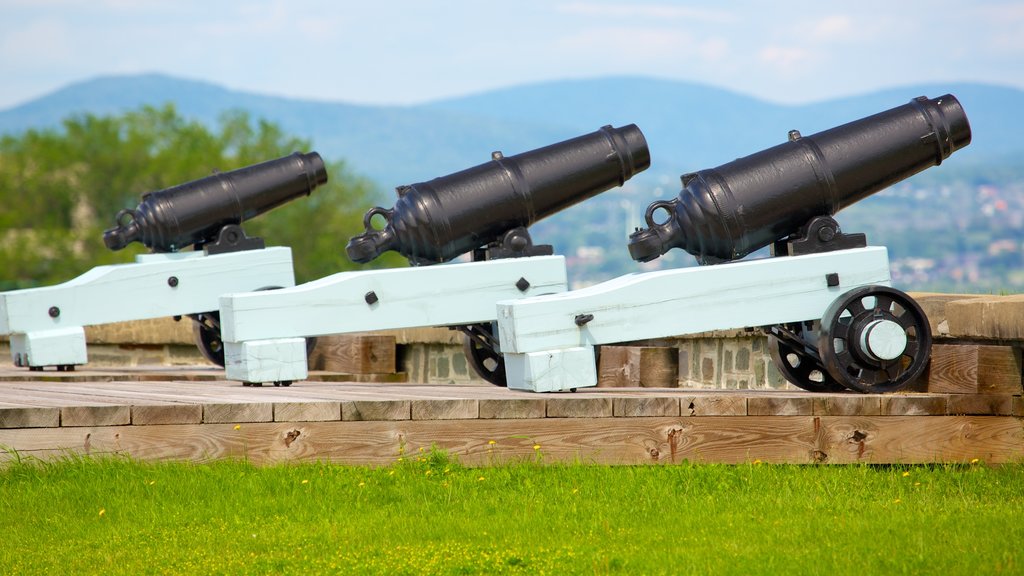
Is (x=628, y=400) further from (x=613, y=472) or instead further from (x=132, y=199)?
(x=132, y=199)

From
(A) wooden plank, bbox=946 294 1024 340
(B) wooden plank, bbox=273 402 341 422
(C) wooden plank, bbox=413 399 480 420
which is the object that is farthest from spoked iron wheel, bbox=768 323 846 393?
(B) wooden plank, bbox=273 402 341 422

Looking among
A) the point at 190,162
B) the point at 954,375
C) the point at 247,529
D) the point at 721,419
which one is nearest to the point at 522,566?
the point at 247,529

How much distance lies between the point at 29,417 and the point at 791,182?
3256mm

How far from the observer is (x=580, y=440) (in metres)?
5.70

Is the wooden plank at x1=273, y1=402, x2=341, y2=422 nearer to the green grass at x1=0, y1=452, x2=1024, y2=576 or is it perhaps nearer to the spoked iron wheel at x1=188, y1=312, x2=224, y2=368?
the green grass at x1=0, y1=452, x2=1024, y2=576

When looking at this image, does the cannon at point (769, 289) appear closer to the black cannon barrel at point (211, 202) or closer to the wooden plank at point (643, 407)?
the wooden plank at point (643, 407)

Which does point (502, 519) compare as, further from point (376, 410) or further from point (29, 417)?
point (29, 417)

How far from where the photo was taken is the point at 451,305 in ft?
24.2

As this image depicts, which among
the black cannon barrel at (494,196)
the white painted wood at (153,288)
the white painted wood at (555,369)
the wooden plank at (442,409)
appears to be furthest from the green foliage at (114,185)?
the wooden plank at (442,409)

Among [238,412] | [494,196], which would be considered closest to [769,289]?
[494,196]

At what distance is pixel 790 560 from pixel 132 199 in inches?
1966

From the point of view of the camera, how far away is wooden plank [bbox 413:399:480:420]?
556cm

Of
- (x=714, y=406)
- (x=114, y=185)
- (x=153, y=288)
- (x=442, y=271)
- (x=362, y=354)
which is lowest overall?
(x=714, y=406)

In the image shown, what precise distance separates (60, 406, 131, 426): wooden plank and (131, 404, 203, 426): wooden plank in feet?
0.11
